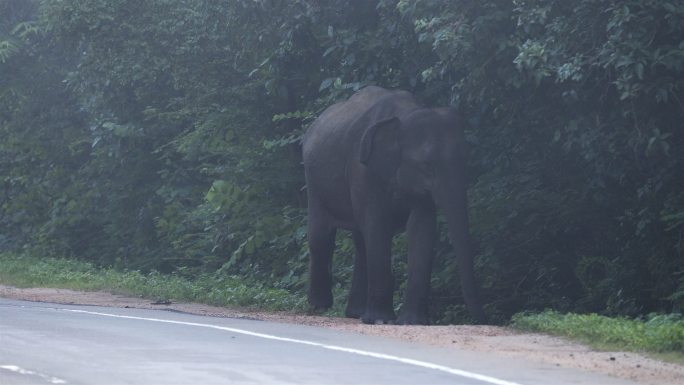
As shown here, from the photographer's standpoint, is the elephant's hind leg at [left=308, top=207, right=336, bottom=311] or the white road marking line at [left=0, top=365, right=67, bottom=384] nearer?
the white road marking line at [left=0, top=365, right=67, bottom=384]

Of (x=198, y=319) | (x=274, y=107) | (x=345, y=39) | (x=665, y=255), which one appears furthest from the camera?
(x=274, y=107)

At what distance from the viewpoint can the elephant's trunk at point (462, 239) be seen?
15852mm

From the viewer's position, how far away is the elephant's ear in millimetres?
17312

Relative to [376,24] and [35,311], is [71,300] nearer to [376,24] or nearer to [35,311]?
[35,311]

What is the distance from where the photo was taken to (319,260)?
63.6 feet

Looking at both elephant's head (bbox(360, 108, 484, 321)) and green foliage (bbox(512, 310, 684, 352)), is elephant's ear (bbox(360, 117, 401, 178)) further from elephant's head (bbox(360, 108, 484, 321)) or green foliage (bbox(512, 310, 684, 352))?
green foliage (bbox(512, 310, 684, 352))

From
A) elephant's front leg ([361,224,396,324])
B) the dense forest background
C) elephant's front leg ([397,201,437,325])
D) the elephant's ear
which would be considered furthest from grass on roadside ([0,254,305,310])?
elephant's front leg ([397,201,437,325])

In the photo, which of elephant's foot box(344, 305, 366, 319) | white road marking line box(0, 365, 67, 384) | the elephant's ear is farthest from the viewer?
elephant's foot box(344, 305, 366, 319)

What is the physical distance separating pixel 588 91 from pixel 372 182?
2.94 m

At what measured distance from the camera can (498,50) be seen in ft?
55.4

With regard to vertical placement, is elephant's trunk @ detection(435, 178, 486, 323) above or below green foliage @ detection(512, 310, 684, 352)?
above

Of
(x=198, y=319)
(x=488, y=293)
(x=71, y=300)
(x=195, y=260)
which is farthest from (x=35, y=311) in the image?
(x=195, y=260)

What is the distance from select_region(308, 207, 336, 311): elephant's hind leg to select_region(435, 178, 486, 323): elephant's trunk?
315cm

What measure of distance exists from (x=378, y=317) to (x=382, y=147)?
7.11ft
